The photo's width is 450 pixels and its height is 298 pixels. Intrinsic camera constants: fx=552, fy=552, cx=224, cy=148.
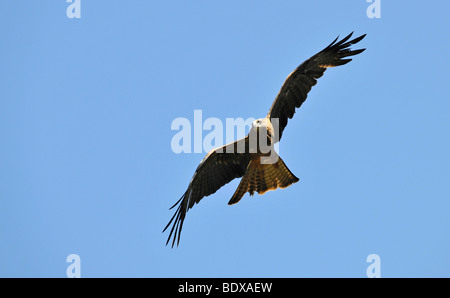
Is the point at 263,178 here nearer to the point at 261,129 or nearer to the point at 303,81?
the point at 261,129

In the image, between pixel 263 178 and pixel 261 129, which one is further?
pixel 263 178

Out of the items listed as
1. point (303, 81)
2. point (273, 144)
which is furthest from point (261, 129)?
point (303, 81)

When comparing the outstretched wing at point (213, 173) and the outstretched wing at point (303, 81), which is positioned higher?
the outstretched wing at point (303, 81)

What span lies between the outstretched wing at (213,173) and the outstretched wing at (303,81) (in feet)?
3.15

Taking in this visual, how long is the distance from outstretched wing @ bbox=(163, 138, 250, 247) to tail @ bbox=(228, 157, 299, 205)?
301 millimetres

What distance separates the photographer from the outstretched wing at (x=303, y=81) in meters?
Result: 11.0

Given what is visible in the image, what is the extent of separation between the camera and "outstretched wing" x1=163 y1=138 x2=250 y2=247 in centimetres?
1123

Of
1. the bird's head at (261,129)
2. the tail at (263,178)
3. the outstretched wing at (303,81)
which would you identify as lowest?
the tail at (263,178)

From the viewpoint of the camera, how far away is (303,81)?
11.1 meters

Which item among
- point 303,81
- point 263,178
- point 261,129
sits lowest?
point 263,178

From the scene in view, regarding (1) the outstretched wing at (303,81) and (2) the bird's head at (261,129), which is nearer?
(2) the bird's head at (261,129)

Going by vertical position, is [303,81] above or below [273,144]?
above

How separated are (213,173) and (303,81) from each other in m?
2.68
